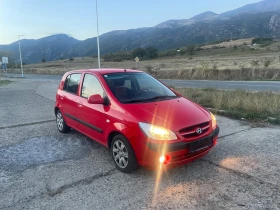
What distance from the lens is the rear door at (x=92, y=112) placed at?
4.45 metres

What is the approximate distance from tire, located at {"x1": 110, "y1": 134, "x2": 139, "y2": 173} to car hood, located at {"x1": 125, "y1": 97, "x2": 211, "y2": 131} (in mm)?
459

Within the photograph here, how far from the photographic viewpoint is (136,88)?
4848mm

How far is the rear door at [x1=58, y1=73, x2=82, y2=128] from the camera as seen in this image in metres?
5.43

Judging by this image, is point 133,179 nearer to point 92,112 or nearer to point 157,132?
point 157,132

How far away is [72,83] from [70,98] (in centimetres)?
38

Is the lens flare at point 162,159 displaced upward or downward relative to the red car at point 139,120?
downward

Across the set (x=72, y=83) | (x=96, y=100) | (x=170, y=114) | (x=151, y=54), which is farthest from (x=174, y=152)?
(x=151, y=54)

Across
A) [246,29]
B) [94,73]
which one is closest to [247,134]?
[94,73]

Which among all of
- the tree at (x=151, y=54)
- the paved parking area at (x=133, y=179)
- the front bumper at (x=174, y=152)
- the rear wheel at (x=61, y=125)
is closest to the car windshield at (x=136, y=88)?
the front bumper at (x=174, y=152)

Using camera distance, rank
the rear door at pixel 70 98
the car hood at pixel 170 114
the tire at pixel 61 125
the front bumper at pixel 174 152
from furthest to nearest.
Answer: the tire at pixel 61 125 → the rear door at pixel 70 98 → the car hood at pixel 170 114 → the front bumper at pixel 174 152

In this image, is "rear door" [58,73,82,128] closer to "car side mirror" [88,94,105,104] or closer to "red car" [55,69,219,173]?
"red car" [55,69,219,173]

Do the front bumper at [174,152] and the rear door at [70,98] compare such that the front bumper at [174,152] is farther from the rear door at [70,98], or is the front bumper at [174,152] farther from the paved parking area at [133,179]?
the rear door at [70,98]

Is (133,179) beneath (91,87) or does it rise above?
beneath

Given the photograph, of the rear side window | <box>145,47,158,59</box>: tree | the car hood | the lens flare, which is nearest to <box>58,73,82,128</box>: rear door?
the rear side window
